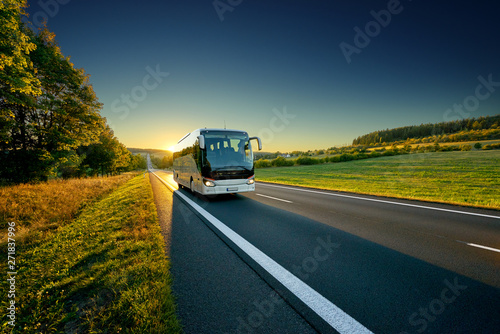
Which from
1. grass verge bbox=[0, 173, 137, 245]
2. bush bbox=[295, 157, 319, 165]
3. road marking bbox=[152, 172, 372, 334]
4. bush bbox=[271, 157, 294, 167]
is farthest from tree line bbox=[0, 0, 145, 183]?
bush bbox=[295, 157, 319, 165]

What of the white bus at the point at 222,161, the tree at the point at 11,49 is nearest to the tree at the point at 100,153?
the tree at the point at 11,49

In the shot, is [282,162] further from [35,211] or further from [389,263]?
[389,263]

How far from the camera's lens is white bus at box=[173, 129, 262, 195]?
28.5 ft

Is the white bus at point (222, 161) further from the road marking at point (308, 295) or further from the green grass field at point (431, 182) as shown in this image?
the green grass field at point (431, 182)

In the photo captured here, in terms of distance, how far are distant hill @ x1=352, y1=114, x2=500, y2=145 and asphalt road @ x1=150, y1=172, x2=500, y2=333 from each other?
2868 inches

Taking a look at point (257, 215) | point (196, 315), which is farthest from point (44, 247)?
point (257, 215)

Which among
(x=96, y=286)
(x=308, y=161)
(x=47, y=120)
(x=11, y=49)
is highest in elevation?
(x=11, y=49)

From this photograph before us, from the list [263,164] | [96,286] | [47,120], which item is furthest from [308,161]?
[96,286]

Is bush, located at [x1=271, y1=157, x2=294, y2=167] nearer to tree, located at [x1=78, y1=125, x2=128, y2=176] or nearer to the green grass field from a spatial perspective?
the green grass field

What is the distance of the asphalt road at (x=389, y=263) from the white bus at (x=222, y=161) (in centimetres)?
259

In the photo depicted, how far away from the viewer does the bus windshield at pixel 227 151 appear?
29.1 ft

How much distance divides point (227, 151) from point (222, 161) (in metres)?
0.60

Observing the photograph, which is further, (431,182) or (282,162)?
(282,162)

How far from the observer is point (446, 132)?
7650 centimetres
